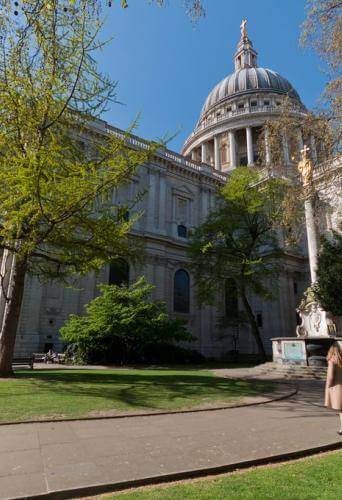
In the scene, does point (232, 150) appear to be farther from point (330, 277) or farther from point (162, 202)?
point (330, 277)

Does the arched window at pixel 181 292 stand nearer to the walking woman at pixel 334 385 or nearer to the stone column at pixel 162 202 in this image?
the stone column at pixel 162 202

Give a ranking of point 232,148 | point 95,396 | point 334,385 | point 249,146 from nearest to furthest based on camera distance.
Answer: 1. point 334,385
2. point 95,396
3. point 249,146
4. point 232,148

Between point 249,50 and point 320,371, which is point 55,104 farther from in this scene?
point 249,50

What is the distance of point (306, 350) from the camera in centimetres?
1814

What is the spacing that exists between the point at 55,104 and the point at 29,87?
0.94 meters

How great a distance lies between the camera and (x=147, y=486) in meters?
4.05

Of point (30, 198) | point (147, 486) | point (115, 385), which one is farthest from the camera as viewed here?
point (115, 385)

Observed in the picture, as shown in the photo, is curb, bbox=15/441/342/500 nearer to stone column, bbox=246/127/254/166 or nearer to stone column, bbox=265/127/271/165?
stone column, bbox=265/127/271/165

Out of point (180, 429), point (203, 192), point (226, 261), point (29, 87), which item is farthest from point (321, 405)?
point (203, 192)

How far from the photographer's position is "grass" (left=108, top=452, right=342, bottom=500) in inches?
146

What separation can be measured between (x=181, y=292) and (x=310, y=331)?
18449mm

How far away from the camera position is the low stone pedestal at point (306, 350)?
57.7ft

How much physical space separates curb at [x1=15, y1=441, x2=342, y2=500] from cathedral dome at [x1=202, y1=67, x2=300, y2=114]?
70.1m

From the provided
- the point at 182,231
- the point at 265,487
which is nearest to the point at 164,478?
the point at 265,487
